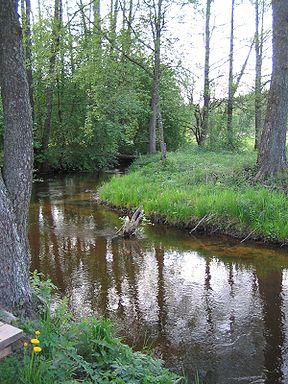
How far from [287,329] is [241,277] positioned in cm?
180

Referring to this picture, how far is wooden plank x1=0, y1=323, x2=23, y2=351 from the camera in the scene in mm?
2590

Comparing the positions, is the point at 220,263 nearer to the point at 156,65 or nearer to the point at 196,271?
the point at 196,271

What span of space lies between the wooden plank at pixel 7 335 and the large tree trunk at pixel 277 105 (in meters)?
8.75

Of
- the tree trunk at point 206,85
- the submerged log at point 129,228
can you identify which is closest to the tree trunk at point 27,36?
the submerged log at point 129,228

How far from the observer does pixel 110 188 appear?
43.0ft

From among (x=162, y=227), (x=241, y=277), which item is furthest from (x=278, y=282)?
(x=162, y=227)

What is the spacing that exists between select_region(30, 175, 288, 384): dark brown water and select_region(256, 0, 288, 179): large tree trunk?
315cm

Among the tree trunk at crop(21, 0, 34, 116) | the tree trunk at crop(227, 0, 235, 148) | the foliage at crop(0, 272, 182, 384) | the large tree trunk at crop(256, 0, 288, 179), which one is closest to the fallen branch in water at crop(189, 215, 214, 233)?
the large tree trunk at crop(256, 0, 288, 179)

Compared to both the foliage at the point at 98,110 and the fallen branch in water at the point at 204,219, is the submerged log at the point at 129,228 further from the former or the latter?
the foliage at the point at 98,110

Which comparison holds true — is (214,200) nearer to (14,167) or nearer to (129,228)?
(129,228)

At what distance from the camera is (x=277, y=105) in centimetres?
1041

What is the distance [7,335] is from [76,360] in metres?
0.67

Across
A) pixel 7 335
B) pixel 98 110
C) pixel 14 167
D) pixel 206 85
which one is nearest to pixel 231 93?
pixel 206 85

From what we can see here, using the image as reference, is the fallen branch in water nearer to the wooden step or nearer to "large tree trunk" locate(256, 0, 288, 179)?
"large tree trunk" locate(256, 0, 288, 179)
